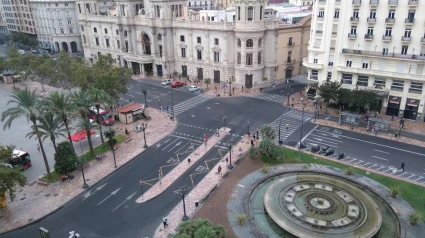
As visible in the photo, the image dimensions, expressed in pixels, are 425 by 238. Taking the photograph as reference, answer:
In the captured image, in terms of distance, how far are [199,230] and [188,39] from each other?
68633mm

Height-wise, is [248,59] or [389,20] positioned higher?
[389,20]

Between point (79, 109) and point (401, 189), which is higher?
point (79, 109)

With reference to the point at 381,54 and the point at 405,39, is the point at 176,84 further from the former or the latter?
the point at 405,39

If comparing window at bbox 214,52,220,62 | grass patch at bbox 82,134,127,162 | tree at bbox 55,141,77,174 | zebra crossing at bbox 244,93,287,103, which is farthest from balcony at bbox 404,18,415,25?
tree at bbox 55,141,77,174

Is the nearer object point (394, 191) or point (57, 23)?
point (394, 191)

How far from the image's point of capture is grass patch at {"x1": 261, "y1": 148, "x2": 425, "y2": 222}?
128ft

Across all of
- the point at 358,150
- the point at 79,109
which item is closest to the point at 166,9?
the point at 79,109

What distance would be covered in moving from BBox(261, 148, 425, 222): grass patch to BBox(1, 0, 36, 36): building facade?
137 m

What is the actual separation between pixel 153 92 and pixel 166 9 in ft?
78.0

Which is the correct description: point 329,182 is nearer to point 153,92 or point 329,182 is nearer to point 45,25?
point 153,92

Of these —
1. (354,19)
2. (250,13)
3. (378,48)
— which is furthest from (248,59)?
(378,48)

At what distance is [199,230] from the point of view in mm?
29406

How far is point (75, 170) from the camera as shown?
4838 centimetres

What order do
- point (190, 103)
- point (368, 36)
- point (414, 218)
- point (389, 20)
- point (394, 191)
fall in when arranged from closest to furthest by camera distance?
point (414, 218) < point (394, 191) < point (389, 20) < point (368, 36) < point (190, 103)
